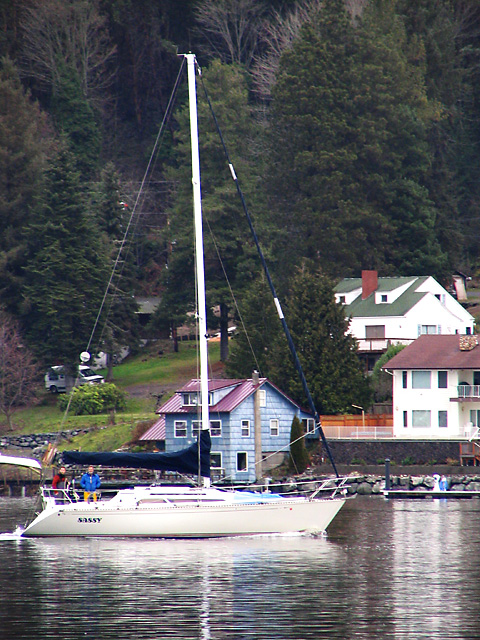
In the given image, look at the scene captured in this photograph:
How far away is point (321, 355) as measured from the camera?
238 ft

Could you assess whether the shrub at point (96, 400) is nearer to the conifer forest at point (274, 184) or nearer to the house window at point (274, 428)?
the conifer forest at point (274, 184)

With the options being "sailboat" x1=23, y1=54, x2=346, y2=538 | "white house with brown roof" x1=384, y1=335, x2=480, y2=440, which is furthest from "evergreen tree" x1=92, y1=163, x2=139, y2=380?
"sailboat" x1=23, y1=54, x2=346, y2=538

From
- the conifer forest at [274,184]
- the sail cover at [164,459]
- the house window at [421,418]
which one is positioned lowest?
the sail cover at [164,459]

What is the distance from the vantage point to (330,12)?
3976 inches

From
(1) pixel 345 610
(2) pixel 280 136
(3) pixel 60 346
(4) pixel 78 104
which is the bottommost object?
(1) pixel 345 610

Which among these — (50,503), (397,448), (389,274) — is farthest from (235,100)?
(50,503)

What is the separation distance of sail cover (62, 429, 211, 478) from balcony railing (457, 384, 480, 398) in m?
31.2

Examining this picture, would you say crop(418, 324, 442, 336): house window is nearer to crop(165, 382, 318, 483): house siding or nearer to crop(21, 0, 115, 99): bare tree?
crop(165, 382, 318, 483): house siding

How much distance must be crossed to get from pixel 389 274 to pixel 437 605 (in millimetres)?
67504

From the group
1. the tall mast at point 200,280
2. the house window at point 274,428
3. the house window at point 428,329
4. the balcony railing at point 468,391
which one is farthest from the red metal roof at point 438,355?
the tall mast at point 200,280

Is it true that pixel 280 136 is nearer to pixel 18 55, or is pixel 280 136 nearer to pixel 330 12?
pixel 330 12

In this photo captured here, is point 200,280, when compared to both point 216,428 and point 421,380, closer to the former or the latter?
point 216,428

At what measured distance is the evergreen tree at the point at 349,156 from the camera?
3725 inches

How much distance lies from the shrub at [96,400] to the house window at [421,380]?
21.6m
